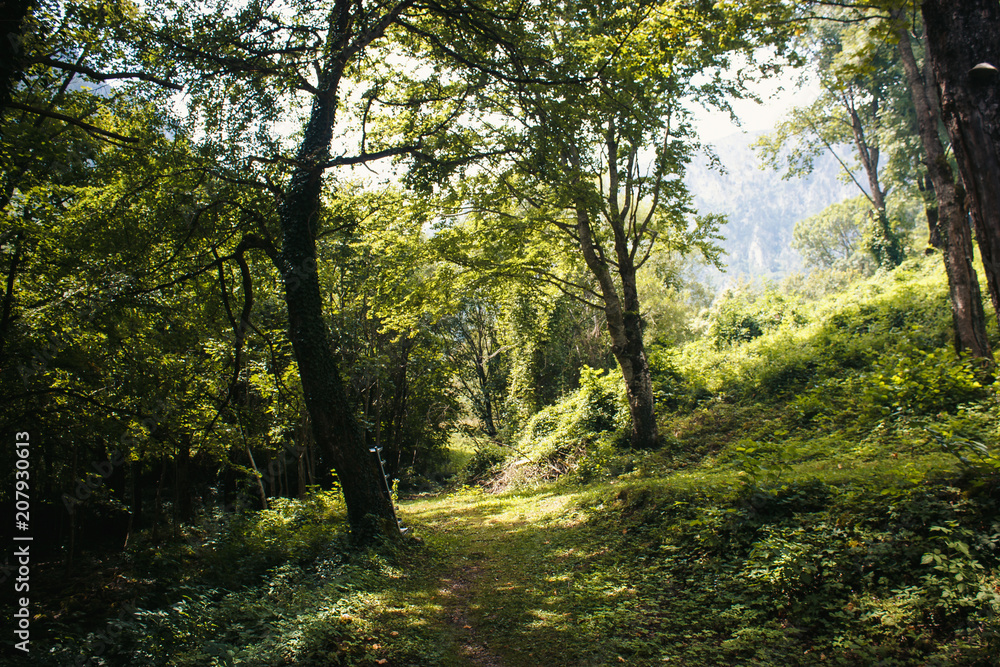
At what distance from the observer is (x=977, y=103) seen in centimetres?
348

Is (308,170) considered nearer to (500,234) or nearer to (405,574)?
(500,234)

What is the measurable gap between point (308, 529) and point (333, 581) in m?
2.91

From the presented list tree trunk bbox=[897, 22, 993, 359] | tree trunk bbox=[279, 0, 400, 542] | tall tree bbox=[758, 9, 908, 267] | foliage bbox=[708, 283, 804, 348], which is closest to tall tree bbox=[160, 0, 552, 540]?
tree trunk bbox=[279, 0, 400, 542]

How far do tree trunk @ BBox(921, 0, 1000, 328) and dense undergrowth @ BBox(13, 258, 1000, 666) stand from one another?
1882mm

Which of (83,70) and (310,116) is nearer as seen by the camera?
(83,70)

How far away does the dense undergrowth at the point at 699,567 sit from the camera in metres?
3.54

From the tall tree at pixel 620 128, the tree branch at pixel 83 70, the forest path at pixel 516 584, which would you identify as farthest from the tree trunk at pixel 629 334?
the tree branch at pixel 83 70

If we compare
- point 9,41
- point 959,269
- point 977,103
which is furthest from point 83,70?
point 959,269

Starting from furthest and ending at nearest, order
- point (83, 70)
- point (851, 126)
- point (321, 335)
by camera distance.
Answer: point (851, 126)
point (321, 335)
point (83, 70)

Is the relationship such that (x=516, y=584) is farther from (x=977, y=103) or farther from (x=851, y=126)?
(x=851, y=126)

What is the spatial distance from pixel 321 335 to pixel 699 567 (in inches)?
231

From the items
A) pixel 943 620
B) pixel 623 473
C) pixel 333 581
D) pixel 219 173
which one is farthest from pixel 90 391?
pixel 623 473

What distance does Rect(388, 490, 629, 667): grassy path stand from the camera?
14.0ft

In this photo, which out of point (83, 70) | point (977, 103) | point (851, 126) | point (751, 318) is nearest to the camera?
point (977, 103)
